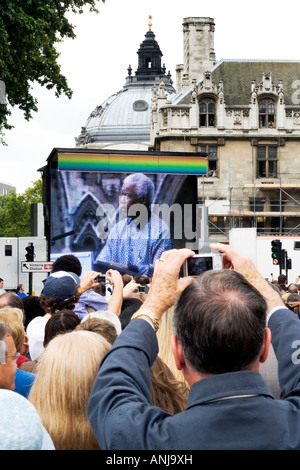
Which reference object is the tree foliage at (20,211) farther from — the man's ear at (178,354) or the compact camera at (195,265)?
the man's ear at (178,354)

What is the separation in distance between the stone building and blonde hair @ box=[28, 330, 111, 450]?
42.9 meters

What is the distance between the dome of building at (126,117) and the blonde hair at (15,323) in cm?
9872

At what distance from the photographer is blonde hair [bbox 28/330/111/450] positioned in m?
3.34

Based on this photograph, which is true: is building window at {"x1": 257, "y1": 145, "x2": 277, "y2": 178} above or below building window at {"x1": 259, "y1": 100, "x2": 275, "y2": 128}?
below

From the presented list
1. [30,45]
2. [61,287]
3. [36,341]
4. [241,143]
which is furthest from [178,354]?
[241,143]

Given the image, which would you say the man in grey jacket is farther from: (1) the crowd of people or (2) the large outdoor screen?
(2) the large outdoor screen

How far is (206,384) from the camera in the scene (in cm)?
237

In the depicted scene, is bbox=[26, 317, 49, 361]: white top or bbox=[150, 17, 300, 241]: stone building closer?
bbox=[26, 317, 49, 361]: white top

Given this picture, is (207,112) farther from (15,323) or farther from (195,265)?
(195,265)

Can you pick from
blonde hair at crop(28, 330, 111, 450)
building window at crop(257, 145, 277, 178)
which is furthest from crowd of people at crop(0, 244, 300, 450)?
building window at crop(257, 145, 277, 178)

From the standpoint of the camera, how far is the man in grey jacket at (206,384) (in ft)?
7.55

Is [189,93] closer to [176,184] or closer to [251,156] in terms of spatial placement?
[251,156]

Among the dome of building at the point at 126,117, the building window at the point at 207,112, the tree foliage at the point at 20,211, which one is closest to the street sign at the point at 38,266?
the building window at the point at 207,112

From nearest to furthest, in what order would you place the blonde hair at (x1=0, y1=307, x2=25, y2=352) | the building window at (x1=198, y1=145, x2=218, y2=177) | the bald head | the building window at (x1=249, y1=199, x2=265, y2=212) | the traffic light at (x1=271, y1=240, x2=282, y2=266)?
the blonde hair at (x1=0, y1=307, x2=25, y2=352) → the bald head → the traffic light at (x1=271, y1=240, x2=282, y2=266) → the building window at (x1=249, y1=199, x2=265, y2=212) → the building window at (x1=198, y1=145, x2=218, y2=177)
